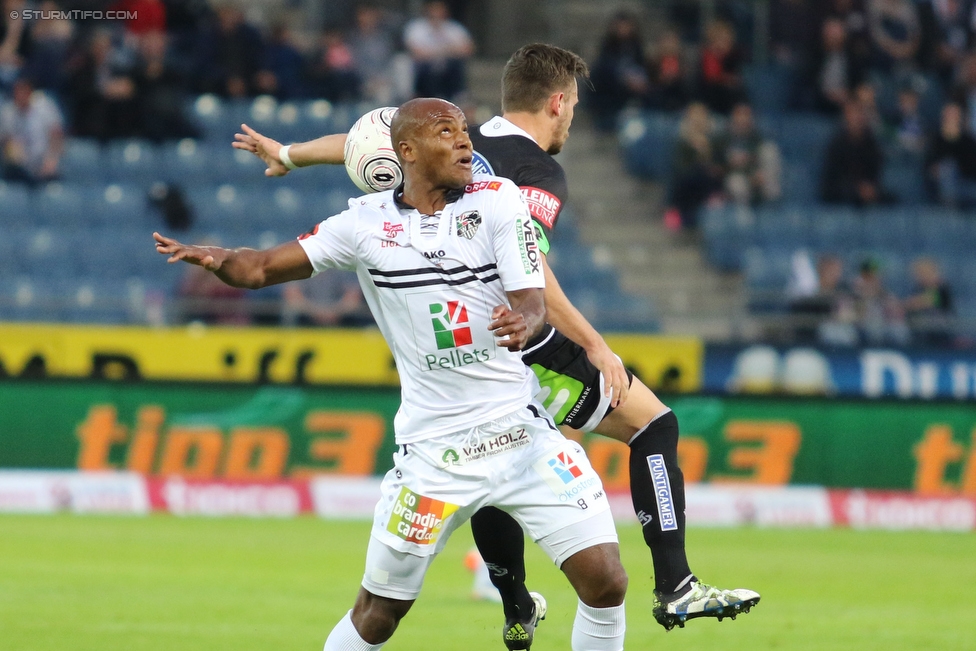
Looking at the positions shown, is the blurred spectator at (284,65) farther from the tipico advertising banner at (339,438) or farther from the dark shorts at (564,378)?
the dark shorts at (564,378)

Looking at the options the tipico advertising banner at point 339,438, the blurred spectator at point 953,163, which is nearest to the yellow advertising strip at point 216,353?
the tipico advertising banner at point 339,438

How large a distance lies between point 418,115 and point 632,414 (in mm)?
1661

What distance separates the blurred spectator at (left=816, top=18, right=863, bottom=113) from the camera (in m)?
20.8

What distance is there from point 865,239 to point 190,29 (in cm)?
902

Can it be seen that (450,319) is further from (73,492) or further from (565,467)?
(73,492)

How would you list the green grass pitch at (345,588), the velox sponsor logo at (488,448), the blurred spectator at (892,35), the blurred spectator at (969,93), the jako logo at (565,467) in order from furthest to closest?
the blurred spectator at (892,35)
the blurred spectator at (969,93)
the green grass pitch at (345,588)
the jako logo at (565,467)
the velox sponsor logo at (488,448)

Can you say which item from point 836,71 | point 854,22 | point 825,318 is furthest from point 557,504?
point 854,22

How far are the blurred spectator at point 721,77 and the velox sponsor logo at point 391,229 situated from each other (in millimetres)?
15325

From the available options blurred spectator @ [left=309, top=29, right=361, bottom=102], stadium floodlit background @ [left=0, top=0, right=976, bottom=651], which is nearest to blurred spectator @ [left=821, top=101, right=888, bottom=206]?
stadium floodlit background @ [left=0, top=0, right=976, bottom=651]

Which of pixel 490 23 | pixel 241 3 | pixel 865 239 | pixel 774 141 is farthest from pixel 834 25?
pixel 241 3

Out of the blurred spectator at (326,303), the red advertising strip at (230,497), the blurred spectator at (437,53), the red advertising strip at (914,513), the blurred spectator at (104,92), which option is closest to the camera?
the red advertising strip at (230,497)

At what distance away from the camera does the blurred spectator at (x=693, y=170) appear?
1902 centimetres

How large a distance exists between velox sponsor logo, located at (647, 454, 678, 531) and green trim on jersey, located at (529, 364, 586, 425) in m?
0.40

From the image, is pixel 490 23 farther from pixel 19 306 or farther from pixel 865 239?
pixel 19 306
